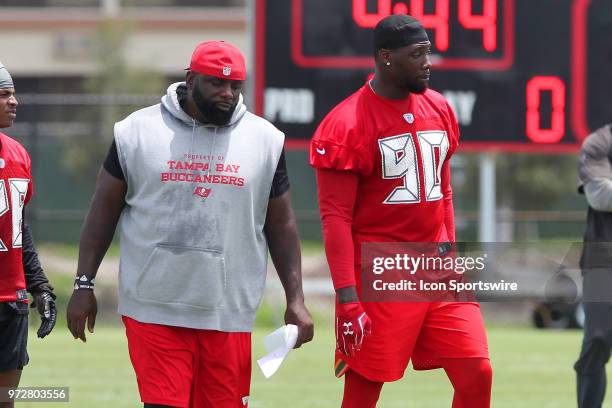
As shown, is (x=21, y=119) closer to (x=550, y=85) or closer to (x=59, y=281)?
(x=59, y=281)

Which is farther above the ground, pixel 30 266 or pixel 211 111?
pixel 211 111

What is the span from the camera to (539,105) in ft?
41.0

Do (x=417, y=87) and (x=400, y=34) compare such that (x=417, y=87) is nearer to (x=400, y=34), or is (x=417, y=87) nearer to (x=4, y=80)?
(x=400, y=34)

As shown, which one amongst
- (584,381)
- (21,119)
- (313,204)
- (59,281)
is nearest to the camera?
(584,381)

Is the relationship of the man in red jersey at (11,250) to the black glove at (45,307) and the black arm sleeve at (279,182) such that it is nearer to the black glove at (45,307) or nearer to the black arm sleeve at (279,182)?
the black glove at (45,307)

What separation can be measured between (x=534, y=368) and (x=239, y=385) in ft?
21.7

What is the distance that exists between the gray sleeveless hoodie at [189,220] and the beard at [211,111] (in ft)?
0.20

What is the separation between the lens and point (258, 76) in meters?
12.2

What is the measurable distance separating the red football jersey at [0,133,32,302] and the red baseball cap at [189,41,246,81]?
1.26 meters

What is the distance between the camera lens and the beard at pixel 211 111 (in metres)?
5.34

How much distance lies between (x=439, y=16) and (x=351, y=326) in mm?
6665

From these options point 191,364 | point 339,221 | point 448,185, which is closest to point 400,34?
point 448,185

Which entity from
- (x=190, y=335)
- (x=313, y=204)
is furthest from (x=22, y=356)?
(x=313, y=204)

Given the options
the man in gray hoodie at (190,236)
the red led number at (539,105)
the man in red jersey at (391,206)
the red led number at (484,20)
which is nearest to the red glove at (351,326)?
the man in red jersey at (391,206)
